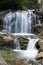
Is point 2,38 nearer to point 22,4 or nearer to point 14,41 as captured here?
point 14,41

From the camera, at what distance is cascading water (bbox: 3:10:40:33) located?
784 inches

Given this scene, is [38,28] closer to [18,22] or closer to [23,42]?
[18,22]

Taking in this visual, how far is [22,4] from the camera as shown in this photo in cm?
2420

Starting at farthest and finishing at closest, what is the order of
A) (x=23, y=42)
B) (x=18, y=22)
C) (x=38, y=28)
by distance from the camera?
(x=18, y=22) < (x=38, y=28) < (x=23, y=42)

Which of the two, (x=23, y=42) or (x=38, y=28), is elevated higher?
(x=38, y=28)

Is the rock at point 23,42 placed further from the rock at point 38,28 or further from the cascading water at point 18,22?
the cascading water at point 18,22

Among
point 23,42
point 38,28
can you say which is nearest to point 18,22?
point 38,28

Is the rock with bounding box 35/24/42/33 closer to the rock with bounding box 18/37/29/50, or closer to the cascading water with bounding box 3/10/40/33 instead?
the cascading water with bounding box 3/10/40/33

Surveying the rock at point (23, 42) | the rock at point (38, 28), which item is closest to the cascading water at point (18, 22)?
the rock at point (38, 28)

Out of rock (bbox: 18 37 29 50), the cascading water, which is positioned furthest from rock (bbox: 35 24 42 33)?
rock (bbox: 18 37 29 50)

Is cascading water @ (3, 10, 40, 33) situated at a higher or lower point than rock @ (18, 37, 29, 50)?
higher

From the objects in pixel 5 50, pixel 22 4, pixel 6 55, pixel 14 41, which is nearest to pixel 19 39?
pixel 14 41

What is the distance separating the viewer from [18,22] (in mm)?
20312

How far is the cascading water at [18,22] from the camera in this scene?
1991 cm
